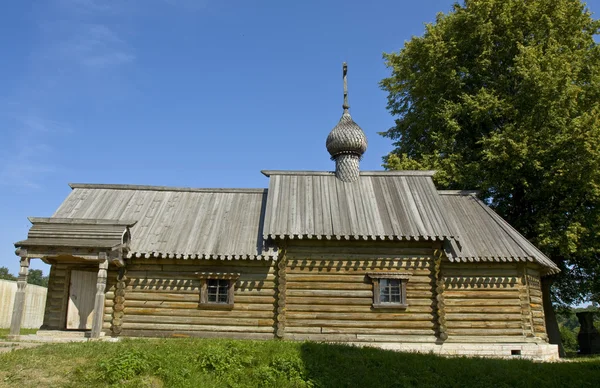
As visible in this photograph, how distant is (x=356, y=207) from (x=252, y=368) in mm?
7357

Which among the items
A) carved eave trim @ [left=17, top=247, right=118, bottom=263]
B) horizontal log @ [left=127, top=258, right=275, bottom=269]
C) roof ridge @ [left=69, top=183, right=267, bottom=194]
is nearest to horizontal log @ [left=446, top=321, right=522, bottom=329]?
horizontal log @ [left=127, top=258, right=275, bottom=269]

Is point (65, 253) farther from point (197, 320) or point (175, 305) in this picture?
point (197, 320)

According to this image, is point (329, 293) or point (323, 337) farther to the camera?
point (329, 293)

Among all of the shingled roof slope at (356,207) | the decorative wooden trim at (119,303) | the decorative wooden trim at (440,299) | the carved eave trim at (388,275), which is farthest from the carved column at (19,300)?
the decorative wooden trim at (440,299)

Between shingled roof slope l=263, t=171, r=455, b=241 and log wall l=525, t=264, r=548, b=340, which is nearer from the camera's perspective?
shingled roof slope l=263, t=171, r=455, b=241

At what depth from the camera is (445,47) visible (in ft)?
71.0

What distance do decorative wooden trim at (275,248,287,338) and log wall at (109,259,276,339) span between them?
198 millimetres

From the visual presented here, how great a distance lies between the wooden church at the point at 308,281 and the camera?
1407cm

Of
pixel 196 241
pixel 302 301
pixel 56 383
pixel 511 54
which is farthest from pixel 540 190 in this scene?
pixel 56 383

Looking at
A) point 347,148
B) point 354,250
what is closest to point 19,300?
point 354,250

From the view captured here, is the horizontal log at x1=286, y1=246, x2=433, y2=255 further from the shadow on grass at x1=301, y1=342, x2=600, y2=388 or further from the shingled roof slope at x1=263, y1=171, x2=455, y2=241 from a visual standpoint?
the shadow on grass at x1=301, y1=342, x2=600, y2=388

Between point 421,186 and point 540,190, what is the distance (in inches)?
206

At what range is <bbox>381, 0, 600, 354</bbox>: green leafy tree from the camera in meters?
17.9

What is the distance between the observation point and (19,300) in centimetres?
1333
